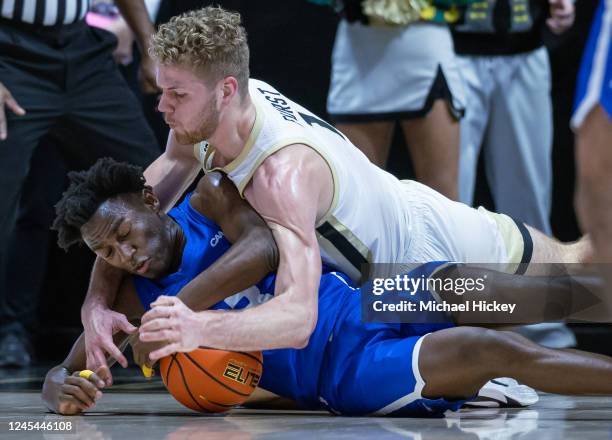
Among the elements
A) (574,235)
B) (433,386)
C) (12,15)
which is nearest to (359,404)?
(433,386)

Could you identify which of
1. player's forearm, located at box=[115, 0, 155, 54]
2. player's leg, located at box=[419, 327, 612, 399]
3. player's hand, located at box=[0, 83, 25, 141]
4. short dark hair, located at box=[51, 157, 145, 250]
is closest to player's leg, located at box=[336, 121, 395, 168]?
player's forearm, located at box=[115, 0, 155, 54]

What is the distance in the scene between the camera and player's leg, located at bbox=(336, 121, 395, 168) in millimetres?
5371

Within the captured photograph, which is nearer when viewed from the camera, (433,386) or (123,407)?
(433,386)

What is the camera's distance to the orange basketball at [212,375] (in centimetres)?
356

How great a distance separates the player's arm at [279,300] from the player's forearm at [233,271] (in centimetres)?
7

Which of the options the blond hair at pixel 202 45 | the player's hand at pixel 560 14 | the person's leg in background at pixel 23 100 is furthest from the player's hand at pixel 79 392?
the player's hand at pixel 560 14

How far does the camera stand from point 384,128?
5.37 metres

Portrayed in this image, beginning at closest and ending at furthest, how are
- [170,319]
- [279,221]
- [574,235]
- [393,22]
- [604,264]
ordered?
[604,264]
[170,319]
[279,221]
[393,22]
[574,235]

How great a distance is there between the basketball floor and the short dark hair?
59 cm

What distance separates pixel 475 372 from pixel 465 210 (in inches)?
41.3

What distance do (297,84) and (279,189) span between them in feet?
9.81

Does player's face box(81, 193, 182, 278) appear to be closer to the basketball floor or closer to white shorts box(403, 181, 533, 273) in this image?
the basketball floor

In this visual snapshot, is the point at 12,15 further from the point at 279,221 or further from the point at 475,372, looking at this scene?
the point at 475,372

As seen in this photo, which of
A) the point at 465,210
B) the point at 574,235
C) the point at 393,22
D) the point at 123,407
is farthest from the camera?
the point at 574,235
